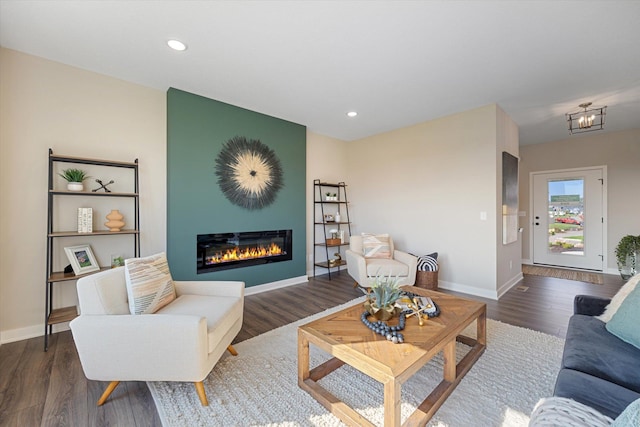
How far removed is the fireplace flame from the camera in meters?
3.49

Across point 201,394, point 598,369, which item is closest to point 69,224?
point 201,394

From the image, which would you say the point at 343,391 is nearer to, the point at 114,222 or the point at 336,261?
the point at 114,222

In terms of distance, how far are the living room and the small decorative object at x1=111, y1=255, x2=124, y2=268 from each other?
0.10m

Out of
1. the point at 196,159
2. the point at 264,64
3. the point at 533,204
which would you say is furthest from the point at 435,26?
the point at 533,204

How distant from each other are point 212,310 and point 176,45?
2.21 metres

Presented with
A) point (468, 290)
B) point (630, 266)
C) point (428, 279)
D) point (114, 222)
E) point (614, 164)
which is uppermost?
point (614, 164)

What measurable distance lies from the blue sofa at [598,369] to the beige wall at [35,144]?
372cm

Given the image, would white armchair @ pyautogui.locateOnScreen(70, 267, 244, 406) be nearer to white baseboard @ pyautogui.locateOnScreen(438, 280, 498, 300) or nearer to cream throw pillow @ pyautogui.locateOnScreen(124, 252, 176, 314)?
cream throw pillow @ pyautogui.locateOnScreen(124, 252, 176, 314)

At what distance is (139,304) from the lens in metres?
1.76

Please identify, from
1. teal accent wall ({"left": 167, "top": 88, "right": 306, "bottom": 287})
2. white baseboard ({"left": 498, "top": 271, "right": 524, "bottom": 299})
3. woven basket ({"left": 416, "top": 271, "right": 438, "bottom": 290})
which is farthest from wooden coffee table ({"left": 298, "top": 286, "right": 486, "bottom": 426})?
teal accent wall ({"left": 167, "top": 88, "right": 306, "bottom": 287})

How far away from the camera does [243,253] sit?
3766 mm

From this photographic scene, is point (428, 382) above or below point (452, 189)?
below

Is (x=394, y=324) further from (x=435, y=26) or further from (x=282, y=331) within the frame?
(x=435, y=26)

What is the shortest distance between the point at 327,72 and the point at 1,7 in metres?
2.47
